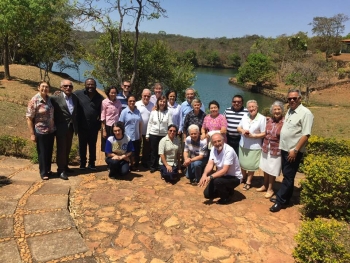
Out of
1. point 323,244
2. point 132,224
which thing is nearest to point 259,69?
point 132,224

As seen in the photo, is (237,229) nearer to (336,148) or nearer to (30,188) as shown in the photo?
(30,188)

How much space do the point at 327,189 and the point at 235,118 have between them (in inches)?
63.7

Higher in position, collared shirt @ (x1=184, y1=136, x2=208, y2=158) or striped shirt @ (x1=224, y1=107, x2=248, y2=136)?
striped shirt @ (x1=224, y1=107, x2=248, y2=136)

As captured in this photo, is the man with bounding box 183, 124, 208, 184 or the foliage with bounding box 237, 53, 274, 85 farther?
the foliage with bounding box 237, 53, 274, 85

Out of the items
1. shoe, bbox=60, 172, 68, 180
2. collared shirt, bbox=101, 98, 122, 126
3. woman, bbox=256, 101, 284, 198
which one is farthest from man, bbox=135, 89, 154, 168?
woman, bbox=256, 101, 284, 198

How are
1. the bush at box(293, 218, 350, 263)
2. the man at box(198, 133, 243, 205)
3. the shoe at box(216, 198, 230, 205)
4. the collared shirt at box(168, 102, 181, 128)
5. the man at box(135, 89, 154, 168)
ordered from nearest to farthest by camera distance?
the bush at box(293, 218, 350, 263), the man at box(198, 133, 243, 205), the shoe at box(216, 198, 230, 205), the man at box(135, 89, 154, 168), the collared shirt at box(168, 102, 181, 128)

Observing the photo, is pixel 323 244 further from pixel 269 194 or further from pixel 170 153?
pixel 170 153

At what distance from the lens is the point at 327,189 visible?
3457mm

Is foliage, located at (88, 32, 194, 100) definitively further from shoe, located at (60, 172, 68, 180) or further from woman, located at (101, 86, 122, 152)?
shoe, located at (60, 172, 68, 180)

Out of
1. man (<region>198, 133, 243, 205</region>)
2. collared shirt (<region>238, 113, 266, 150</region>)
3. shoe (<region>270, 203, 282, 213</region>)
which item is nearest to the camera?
shoe (<region>270, 203, 282, 213</region>)

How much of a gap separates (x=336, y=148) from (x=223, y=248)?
14.6ft

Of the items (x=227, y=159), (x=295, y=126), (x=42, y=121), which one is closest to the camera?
(x=295, y=126)

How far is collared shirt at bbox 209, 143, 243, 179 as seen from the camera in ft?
12.8

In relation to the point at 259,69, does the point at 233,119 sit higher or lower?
lower
